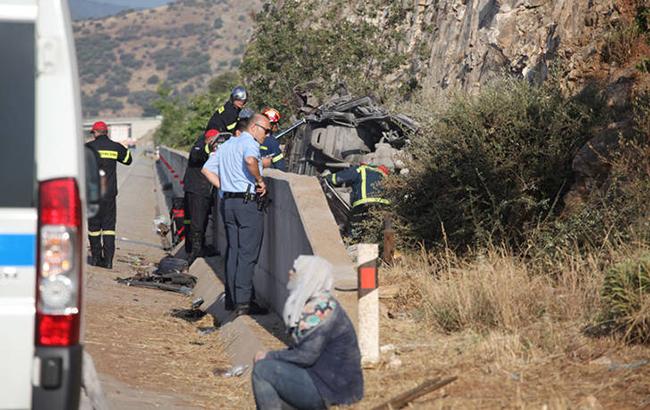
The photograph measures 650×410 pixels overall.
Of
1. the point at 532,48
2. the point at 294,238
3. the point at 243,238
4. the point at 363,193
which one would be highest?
the point at 532,48

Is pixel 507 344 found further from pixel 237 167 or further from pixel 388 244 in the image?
pixel 237 167

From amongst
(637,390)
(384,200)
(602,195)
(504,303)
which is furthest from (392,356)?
(384,200)

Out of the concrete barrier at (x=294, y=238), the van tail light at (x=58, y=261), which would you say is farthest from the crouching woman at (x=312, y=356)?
the van tail light at (x=58, y=261)

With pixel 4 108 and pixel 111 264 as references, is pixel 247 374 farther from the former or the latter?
pixel 111 264

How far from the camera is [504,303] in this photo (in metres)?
9.17

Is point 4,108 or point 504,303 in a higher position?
point 4,108

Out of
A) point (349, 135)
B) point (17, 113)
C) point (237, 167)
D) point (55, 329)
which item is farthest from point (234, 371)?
point (349, 135)

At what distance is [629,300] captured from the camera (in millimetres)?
8344

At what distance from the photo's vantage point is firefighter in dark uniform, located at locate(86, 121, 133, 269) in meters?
16.6

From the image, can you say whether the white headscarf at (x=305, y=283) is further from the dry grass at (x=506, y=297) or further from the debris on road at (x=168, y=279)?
the debris on road at (x=168, y=279)

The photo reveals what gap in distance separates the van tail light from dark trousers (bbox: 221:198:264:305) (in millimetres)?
6511

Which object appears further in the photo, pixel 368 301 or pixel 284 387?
pixel 368 301

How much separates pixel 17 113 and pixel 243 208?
665cm

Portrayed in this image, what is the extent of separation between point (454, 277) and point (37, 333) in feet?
19.3
